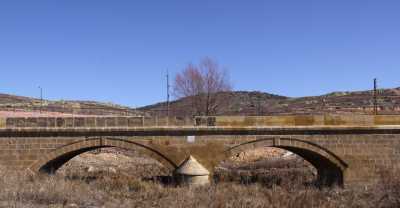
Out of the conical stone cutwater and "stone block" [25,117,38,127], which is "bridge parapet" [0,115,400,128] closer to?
"stone block" [25,117,38,127]

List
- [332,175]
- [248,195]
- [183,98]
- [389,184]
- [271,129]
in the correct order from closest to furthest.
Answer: [248,195] < [389,184] < [271,129] < [332,175] < [183,98]

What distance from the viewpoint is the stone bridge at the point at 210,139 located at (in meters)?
17.2

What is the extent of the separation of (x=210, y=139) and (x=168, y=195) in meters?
3.53

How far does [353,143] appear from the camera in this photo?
1809 cm

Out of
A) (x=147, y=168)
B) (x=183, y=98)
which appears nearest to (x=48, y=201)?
(x=147, y=168)

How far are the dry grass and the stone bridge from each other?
81cm

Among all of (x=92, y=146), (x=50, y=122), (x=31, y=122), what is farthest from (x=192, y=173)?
(x=31, y=122)

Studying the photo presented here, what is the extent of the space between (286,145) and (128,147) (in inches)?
222

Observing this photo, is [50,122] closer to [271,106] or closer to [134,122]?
[134,122]

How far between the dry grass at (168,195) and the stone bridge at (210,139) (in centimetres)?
81

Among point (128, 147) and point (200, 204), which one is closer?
point (200, 204)

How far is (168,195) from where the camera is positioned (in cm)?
1459

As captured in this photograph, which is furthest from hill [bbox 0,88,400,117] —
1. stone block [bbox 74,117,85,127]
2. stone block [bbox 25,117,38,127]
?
stone block [bbox 74,117,85,127]

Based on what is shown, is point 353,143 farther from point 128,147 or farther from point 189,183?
point 128,147
